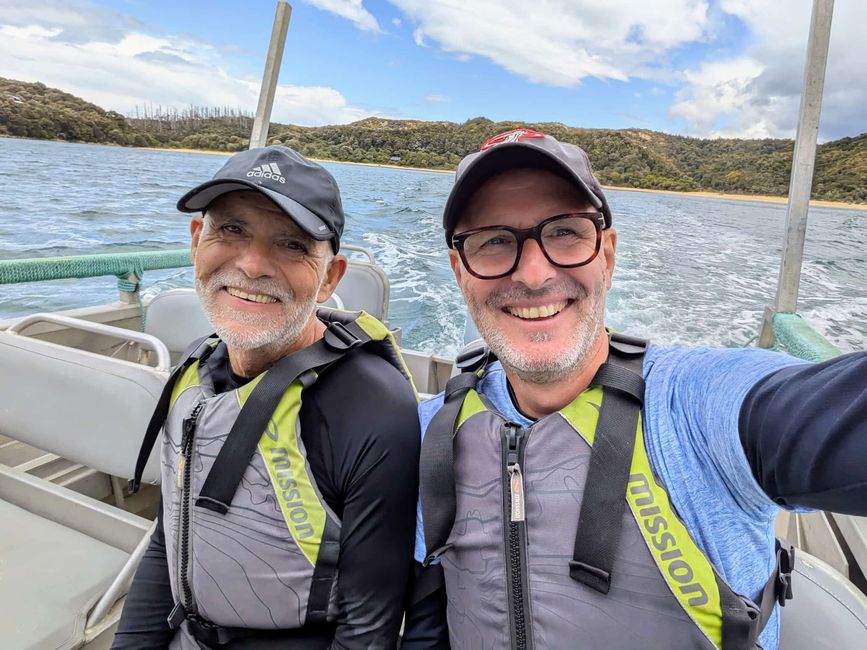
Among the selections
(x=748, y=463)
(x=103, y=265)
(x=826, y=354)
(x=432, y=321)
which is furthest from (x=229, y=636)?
(x=432, y=321)

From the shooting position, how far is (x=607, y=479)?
805mm

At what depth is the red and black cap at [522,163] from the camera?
0.88m

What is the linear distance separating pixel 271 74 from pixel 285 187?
3.10 m

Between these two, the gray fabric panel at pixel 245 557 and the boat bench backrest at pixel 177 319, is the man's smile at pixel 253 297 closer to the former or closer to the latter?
the gray fabric panel at pixel 245 557

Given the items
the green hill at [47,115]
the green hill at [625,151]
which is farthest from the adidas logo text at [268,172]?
the green hill at [47,115]

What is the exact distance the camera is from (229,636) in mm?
1098

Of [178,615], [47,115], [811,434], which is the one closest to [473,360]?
[811,434]

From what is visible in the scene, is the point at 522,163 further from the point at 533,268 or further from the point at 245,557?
the point at 245,557

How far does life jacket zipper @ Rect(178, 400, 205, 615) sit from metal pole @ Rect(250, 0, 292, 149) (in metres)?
2.74

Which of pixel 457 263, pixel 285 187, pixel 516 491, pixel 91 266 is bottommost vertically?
pixel 91 266

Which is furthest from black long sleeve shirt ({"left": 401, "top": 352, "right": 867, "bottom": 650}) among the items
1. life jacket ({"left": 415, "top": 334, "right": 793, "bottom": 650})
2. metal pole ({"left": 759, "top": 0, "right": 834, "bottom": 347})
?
metal pole ({"left": 759, "top": 0, "right": 834, "bottom": 347})

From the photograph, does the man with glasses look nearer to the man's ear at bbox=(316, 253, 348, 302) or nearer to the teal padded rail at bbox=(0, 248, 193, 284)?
the man's ear at bbox=(316, 253, 348, 302)

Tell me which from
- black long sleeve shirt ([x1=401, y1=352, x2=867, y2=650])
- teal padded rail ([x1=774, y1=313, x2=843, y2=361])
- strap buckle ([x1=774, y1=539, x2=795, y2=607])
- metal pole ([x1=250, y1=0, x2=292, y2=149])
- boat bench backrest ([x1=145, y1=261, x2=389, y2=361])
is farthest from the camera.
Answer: metal pole ([x1=250, y1=0, x2=292, y2=149])

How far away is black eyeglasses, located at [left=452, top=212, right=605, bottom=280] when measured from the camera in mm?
931
